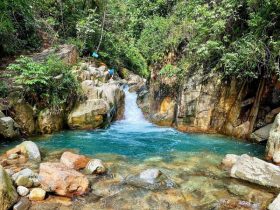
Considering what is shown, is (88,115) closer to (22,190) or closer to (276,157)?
(22,190)

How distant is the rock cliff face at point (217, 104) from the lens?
34.2 ft

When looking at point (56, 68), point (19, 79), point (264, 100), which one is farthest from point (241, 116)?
point (19, 79)

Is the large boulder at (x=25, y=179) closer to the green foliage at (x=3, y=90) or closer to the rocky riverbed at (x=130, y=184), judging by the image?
the rocky riverbed at (x=130, y=184)

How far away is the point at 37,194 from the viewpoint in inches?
221

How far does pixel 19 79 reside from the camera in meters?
10.2

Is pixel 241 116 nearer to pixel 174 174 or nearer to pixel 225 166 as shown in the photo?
pixel 225 166

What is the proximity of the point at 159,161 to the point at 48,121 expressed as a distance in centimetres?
471

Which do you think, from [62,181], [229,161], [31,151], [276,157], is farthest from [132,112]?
[62,181]

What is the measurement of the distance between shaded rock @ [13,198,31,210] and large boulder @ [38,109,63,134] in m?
5.32

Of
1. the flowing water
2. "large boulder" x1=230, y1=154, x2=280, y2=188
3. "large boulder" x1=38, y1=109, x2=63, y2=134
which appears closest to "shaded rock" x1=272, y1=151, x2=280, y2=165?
the flowing water

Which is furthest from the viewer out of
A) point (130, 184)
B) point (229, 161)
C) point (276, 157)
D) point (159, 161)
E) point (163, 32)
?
point (163, 32)

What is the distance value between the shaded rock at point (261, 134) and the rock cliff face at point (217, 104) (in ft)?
0.87

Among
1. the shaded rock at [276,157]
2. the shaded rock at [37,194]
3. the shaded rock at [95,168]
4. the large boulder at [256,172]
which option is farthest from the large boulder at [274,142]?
the shaded rock at [37,194]

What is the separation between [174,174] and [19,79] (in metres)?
6.35
